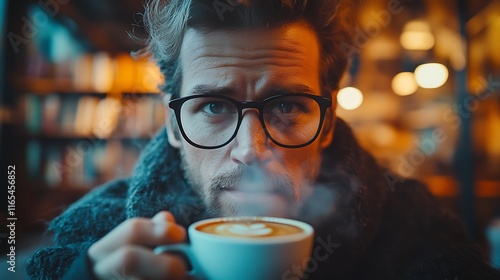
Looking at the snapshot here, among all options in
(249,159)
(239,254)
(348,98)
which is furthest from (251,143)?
(348,98)

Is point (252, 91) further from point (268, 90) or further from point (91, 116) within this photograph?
point (91, 116)

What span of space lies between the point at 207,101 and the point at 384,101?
1327 millimetres

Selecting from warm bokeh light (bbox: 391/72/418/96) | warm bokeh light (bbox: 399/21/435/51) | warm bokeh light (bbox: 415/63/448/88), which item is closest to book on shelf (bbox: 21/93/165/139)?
warm bokeh light (bbox: 415/63/448/88)

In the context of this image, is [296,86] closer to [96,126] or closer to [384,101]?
[96,126]

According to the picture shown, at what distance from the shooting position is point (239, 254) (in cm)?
34

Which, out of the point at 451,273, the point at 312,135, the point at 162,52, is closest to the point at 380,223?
the point at 451,273

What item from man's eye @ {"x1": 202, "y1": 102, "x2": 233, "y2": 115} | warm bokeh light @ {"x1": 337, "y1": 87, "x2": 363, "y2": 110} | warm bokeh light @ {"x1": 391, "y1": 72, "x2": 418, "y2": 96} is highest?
warm bokeh light @ {"x1": 391, "y1": 72, "x2": 418, "y2": 96}

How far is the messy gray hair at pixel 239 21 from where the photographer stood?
1.52ft

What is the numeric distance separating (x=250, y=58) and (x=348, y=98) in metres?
0.28

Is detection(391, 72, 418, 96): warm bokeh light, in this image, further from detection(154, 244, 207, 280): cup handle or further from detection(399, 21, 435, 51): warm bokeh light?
detection(154, 244, 207, 280): cup handle

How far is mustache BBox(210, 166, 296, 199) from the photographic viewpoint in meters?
0.44

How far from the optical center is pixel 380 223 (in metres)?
0.65

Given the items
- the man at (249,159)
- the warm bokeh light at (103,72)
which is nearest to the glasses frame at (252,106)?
the man at (249,159)

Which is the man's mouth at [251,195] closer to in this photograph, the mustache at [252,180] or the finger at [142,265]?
the mustache at [252,180]
